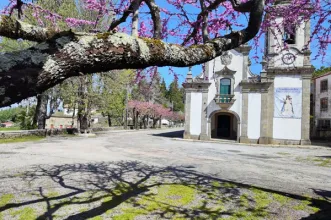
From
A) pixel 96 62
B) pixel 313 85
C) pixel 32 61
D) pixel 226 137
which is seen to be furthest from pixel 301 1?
pixel 313 85

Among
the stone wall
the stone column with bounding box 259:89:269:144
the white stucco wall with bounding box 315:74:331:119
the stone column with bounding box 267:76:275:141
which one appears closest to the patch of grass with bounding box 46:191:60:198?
the stone wall

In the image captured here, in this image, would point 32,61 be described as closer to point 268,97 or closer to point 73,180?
point 73,180

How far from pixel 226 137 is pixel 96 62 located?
29.1 metres

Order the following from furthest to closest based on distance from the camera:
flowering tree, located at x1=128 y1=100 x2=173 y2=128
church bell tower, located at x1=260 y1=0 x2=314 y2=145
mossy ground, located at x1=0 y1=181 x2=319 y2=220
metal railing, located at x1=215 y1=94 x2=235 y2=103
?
flowering tree, located at x1=128 y1=100 x2=173 y2=128
metal railing, located at x1=215 y1=94 x2=235 y2=103
church bell tower, located at x1=260 y1=0 x2=314 y2=145
mossy ground, located at x1=0 y1=181 x2=319 y2=220

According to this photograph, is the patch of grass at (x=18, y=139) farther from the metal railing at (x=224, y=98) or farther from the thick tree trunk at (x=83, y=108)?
the metal railing at (x=224, y=98)

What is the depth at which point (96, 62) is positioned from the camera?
1917 mm

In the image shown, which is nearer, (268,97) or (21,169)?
(21,169)

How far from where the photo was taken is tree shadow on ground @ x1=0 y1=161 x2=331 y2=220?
16.2 feet

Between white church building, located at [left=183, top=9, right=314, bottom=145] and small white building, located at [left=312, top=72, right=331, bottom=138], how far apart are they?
10613 mm

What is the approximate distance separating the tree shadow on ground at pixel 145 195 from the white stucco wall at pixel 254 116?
18.4 m

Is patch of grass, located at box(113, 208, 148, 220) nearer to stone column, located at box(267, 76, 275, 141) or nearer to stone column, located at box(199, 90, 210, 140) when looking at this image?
stone column, located at box(199, 90, 210, 140)

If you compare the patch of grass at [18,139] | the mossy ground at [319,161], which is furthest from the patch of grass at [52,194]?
the patch of grass at [18,139]

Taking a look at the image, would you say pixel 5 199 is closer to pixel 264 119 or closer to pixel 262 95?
pixel 264 119

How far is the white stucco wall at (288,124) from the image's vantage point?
24.5 metres
